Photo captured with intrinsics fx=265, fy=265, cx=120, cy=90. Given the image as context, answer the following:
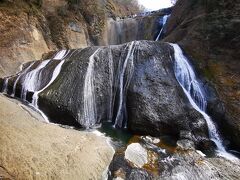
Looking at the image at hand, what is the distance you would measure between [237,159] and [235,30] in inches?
236

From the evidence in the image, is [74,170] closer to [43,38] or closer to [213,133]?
[213,133]

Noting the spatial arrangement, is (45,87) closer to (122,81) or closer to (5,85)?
(5,85)

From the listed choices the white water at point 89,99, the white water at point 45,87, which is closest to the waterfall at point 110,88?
the white water at point 89,99

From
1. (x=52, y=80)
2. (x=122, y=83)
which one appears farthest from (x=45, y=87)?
(x=122, y=83)

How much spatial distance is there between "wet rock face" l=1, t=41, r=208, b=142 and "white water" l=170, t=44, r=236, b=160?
304 mm

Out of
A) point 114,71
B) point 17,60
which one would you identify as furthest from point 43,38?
point 114,71

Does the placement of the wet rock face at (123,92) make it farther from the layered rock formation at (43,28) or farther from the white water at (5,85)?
the layered rock formation at (43,28)

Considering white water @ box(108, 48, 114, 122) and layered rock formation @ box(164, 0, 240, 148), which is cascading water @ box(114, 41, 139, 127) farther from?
layered rock formation @ box(164, 0, 240, 148)

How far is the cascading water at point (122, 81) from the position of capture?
33.4ft

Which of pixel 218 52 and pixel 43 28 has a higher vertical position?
pixel 43 28

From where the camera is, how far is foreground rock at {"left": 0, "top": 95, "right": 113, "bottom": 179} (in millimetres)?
5098

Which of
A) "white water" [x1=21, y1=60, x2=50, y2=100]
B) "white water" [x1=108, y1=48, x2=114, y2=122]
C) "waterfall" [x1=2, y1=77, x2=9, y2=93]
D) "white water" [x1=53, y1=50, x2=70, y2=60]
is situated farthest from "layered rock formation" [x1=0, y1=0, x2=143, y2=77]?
"white water" [x1=108, y1=48, x2=114, y2=122]

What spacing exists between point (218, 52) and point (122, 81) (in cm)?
437

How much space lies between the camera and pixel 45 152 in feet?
18.8
